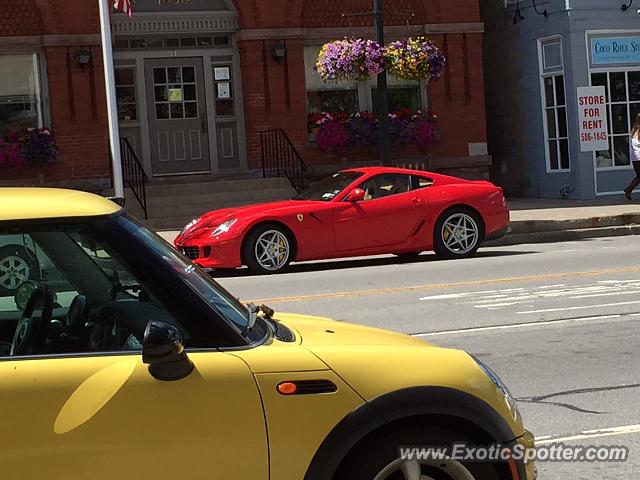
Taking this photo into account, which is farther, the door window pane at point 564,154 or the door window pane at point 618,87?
the door window pane at point 564,154

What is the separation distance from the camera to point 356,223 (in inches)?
563

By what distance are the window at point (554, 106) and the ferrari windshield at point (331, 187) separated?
405 inches

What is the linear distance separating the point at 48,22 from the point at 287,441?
19.6 m

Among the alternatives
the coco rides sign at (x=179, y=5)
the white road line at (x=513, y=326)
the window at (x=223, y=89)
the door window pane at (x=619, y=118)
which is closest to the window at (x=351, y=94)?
the window at (x=223, y=89)

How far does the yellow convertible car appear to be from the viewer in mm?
3275

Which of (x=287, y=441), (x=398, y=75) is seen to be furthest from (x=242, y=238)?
(x=287, y=441)

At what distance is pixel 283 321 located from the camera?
4383mm

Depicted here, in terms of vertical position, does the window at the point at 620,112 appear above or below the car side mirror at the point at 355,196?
above

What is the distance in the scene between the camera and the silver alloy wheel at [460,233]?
14.9 metres

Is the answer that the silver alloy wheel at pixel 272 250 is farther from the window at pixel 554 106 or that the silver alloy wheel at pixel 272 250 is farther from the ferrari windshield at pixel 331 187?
the window at pixel 554 106

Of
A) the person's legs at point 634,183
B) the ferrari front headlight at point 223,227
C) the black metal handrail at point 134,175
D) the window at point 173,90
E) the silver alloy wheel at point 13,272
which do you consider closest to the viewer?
the silver alloy wheel at point 13,272

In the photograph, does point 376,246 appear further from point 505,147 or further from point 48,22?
point 505,147

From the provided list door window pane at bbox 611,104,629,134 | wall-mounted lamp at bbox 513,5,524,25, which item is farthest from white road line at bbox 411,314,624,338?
wall-mounted lamp at bbox 513,5,524,25

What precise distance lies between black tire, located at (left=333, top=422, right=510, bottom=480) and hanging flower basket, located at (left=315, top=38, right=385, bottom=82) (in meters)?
15.2
